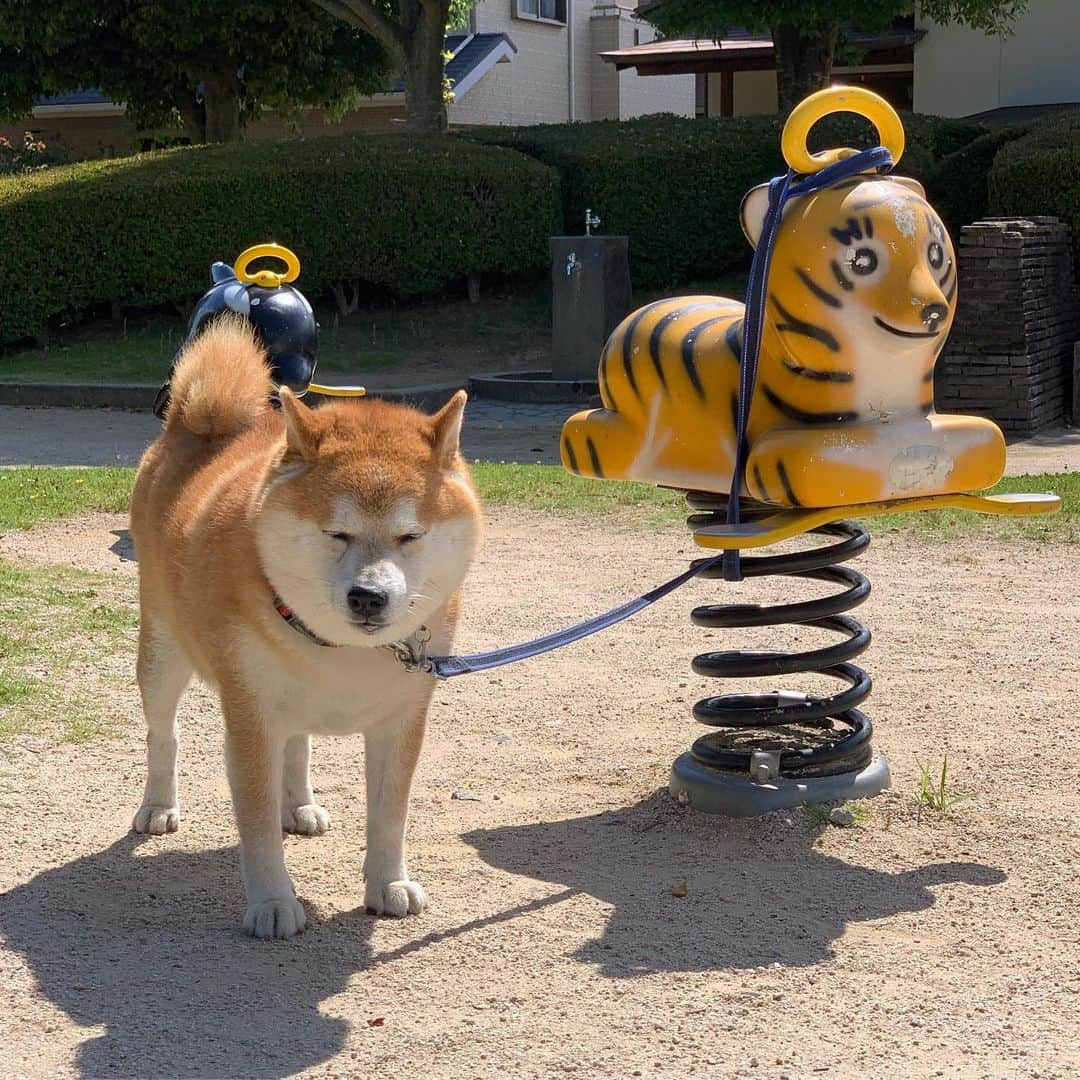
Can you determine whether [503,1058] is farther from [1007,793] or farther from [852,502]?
[1007,793]

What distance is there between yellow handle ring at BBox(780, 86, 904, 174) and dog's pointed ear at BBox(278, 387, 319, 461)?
1431 millimetres

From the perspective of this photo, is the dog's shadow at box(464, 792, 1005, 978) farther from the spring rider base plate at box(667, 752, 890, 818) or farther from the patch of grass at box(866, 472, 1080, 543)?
the patch of grass at box(866, 472, 1080, 543)

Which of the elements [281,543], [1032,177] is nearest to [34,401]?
[1032,177]

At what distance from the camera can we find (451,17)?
23.3 m

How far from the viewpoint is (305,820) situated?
462 cm

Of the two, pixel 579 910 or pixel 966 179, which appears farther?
pixel 966 179

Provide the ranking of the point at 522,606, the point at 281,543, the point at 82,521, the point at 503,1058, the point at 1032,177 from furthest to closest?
1. the point at 1032,177
2. the point at 82,521
3. the point at 522,606
4. the point at 281,543
5. the point at 503,1058

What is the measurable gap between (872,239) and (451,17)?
2069cm

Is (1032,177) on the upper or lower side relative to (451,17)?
lower

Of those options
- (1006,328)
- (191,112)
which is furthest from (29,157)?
(1006,328)

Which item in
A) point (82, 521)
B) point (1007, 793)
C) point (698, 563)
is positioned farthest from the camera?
point (82, 521)

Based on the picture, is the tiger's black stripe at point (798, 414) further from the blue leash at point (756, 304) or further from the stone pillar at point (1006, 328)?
the stone pillar at point (1006, 328)

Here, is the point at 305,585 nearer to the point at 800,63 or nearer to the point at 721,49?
the point at 800,63

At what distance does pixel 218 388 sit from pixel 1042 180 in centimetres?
1127
